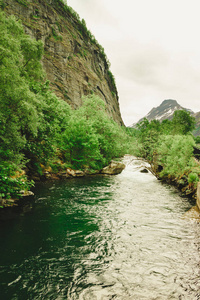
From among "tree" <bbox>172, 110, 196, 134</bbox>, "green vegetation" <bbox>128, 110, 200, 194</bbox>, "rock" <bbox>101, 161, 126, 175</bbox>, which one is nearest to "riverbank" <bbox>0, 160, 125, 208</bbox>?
"rock" <bbox>101, 161, 126, 175</bbox>

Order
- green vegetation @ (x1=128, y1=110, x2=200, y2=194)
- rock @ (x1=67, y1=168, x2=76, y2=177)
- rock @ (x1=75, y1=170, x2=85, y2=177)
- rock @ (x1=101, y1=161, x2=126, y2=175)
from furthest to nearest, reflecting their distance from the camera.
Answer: rock @ (x1=101, y1=161, x2=126, y2=175) < rock @ (x1=75, y1=170, x2=85, y2=177) < rock @ (x1=67, y1=168, x2=76, y2=177) < green vegetation @ (x1=128, y1=110, x2=200, y2=194)

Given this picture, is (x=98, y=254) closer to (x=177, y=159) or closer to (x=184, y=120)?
(x=177, y=159)

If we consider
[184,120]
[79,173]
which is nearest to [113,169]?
[79,173]

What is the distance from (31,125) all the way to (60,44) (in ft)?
244

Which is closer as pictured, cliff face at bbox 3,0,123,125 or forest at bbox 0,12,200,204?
forest at bbox 0,12,200,204

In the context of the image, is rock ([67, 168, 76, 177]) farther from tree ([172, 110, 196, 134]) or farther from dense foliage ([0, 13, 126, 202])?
tree ([172, 110, 196, 134])

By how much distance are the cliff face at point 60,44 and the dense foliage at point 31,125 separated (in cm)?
3595

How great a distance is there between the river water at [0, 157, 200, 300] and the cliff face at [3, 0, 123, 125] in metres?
61.7

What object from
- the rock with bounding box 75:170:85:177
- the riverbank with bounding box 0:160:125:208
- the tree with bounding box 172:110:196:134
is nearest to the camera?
the riverbank with bounding box 0:160:125:208

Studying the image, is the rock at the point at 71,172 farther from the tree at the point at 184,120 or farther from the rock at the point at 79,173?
the tree at the point at 184,120

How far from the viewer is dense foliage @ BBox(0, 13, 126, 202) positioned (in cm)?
1275

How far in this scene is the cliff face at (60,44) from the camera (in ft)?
206

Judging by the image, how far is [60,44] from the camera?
7375 centimetres

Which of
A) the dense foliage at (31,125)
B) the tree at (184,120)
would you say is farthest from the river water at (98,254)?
the tree at (184,120)
